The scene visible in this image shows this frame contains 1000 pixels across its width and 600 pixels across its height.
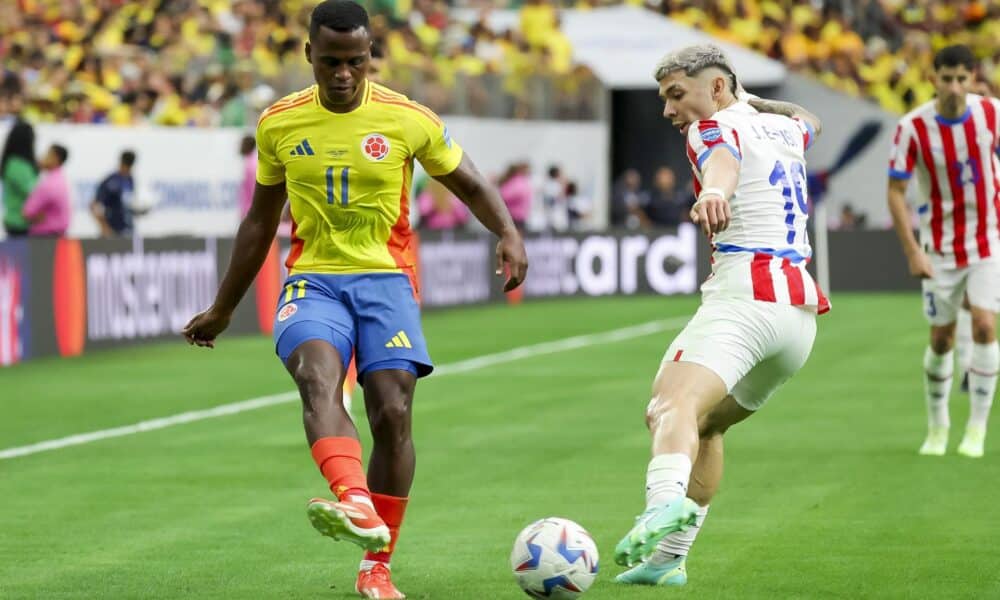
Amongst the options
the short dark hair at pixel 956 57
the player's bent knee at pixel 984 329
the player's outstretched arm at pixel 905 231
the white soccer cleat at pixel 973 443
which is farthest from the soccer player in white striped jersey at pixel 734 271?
the white soccer cleat at pixel 973 443

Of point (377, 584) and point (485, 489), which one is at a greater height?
point (377, 584)

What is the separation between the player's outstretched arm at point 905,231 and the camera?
11.0m

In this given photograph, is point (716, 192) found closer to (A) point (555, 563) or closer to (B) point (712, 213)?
(B) point (712, 213)

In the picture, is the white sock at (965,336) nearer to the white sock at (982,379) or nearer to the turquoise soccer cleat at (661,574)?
the white sock at (982,379)

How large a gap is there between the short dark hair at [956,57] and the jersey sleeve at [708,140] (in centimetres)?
437

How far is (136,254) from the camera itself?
2003 cm

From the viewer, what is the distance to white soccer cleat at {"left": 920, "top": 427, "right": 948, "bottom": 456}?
1157cm

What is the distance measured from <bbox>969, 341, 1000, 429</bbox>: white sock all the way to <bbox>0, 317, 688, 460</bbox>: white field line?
5.45m

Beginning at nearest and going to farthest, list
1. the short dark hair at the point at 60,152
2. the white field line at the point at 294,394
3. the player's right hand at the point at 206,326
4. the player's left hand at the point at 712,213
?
1. the player's left hand at the point at 712,213
2. the player's right hand at the point at 206,326
3. the white field line at the point at 294,394
4. the short dark hair at the point at 60,152

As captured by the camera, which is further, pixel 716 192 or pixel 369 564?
pixel 369 564

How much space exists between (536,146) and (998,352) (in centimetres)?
2042

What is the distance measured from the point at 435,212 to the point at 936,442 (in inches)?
656

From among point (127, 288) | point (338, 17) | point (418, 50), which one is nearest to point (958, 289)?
point (338, 17)

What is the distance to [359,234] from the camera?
7008 mm
